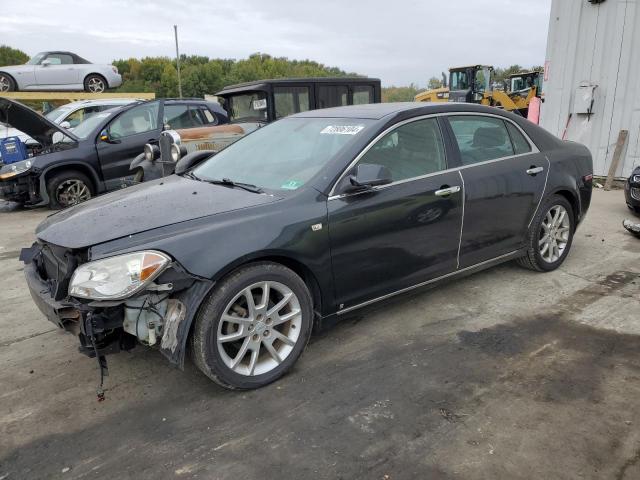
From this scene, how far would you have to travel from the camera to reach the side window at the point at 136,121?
8797 mm

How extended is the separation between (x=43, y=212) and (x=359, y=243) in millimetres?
7322

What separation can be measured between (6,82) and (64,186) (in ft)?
33.0

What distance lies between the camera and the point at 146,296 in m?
2.67

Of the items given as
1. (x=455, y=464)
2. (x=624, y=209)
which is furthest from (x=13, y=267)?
(x=624, y=209)

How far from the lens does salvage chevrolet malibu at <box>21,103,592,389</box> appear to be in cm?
269

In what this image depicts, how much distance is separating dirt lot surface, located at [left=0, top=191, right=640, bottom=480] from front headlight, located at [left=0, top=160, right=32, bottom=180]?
15.7 ft

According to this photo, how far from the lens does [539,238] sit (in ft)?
15.1

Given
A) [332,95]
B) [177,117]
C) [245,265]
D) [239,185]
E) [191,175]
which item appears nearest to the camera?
[245,265]

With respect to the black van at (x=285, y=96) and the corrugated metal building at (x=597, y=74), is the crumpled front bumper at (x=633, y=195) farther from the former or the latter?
the black van at (x=285, y=96)

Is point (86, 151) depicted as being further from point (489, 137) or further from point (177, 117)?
point (489, 137)

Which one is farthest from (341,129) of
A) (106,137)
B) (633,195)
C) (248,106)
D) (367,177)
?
(106,137)

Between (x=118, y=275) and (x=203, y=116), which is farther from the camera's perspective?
(x=203, y=116)

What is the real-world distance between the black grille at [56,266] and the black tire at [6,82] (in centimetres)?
1555

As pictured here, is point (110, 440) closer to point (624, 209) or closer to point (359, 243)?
point (359, 243)
